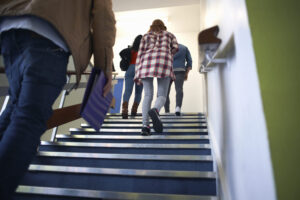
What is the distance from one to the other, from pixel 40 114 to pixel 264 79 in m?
0.65

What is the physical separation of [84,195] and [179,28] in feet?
17.9

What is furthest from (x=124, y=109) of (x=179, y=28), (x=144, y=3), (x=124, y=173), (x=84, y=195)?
(x=179, y=28)

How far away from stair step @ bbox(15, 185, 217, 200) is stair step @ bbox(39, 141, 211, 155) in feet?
1.49

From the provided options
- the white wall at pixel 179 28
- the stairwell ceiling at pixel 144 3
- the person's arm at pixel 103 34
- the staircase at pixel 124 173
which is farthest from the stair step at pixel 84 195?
the white wall at pixel 179 28

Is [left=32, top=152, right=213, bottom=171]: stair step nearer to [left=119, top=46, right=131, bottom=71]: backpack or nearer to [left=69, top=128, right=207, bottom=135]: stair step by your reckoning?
[left=69, top=128, right=207, bottom=135]: stair step

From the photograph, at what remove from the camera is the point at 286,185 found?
0.37m

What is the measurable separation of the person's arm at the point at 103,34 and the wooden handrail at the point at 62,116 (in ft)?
2.40

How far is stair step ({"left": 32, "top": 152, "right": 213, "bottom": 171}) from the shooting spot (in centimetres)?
128

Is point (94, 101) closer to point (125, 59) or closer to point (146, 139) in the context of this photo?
point (146, 139)

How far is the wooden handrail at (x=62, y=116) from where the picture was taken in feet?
4.50

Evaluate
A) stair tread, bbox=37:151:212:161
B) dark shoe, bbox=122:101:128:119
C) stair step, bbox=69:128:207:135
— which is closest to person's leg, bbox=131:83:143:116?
dark shoe, bbox=122:101:128:119

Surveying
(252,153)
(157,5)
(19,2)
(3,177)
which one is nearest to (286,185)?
(252,153)

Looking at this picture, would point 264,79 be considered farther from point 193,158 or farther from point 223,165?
point 193,158

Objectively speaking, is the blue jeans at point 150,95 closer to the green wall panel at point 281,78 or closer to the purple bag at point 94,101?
the purple bag at point 94,101
